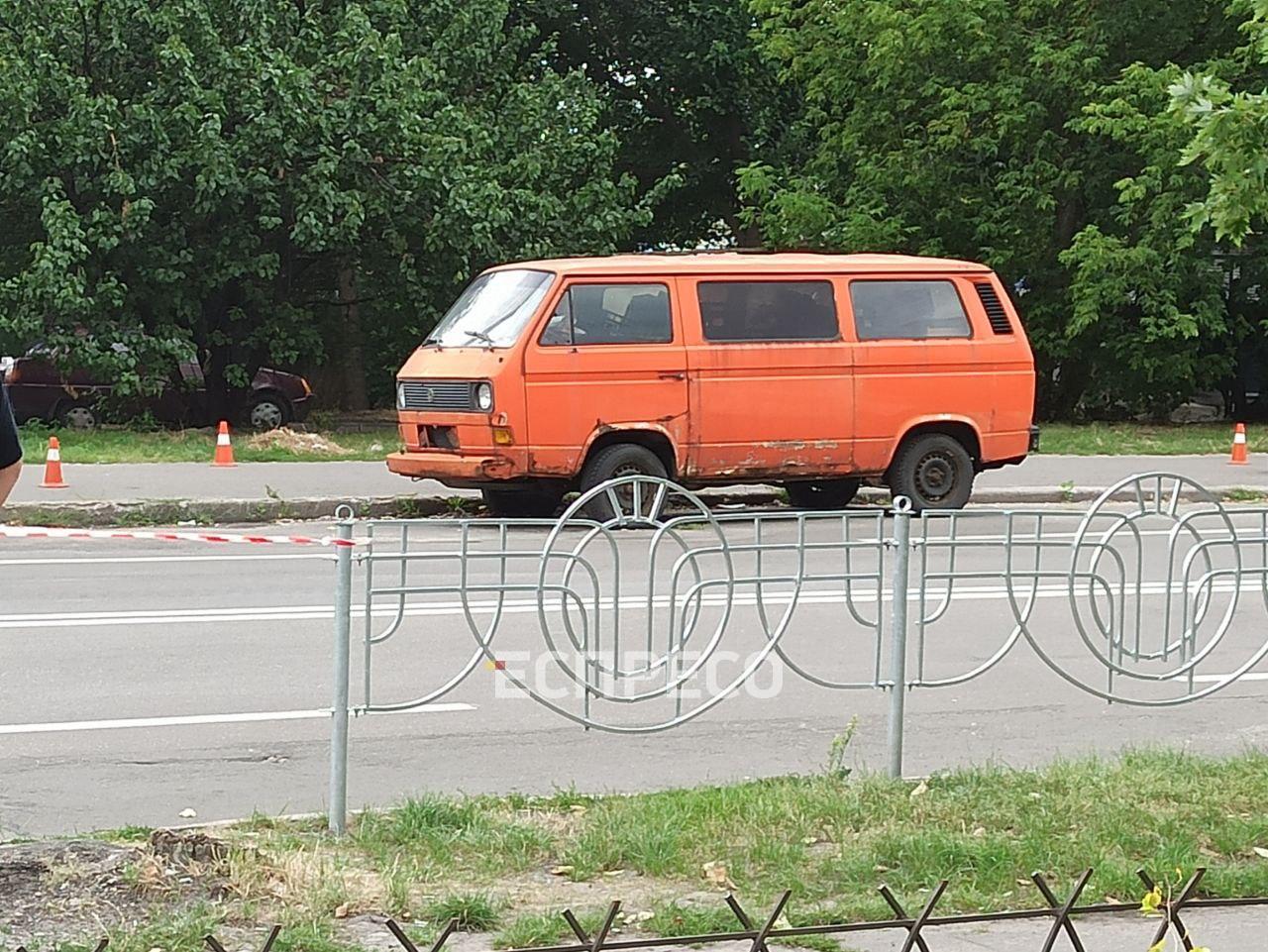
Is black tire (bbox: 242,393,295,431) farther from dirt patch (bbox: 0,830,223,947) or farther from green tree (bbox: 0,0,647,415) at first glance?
dirt patch (bbox: 0,830,223,947)

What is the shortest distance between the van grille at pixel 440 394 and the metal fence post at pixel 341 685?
8665 mm

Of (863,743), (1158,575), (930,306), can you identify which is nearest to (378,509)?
(930,306)

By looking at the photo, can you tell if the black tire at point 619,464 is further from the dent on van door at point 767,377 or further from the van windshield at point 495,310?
the van windshield at point 495,310

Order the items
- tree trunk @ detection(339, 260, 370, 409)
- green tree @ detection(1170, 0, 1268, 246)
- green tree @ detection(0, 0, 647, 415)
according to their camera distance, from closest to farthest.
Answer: green tree @ detection(1170, 0, 1268, 246)
green tree @ detection(0, 0, 647, 415)
tree trunk @ detection(339, 260, 370, 409)

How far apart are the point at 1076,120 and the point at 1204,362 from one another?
14.5 feet

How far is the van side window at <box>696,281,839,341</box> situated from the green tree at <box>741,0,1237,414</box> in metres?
12.6

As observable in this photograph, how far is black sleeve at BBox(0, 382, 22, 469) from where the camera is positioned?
15.4ft

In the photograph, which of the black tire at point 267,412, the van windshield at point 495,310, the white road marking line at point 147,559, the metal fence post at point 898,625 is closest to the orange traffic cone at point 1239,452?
the van windshield at point 495,310

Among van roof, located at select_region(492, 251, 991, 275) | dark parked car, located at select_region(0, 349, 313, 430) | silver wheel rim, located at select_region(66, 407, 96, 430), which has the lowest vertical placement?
silver wheel rim, located at select_region(66, 407, 96, 430)

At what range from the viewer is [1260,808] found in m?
6.11

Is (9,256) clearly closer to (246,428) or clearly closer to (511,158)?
(246,428)

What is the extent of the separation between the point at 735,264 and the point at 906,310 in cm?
159

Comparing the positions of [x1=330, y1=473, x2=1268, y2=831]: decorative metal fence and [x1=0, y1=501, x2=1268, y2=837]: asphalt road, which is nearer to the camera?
[x1=330, y1=473, x2=1268, y2=831]: decorative metal fence

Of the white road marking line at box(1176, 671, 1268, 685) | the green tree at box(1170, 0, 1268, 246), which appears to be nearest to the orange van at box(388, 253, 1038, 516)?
the green tree at box(1170, 0, 1268, 246)
